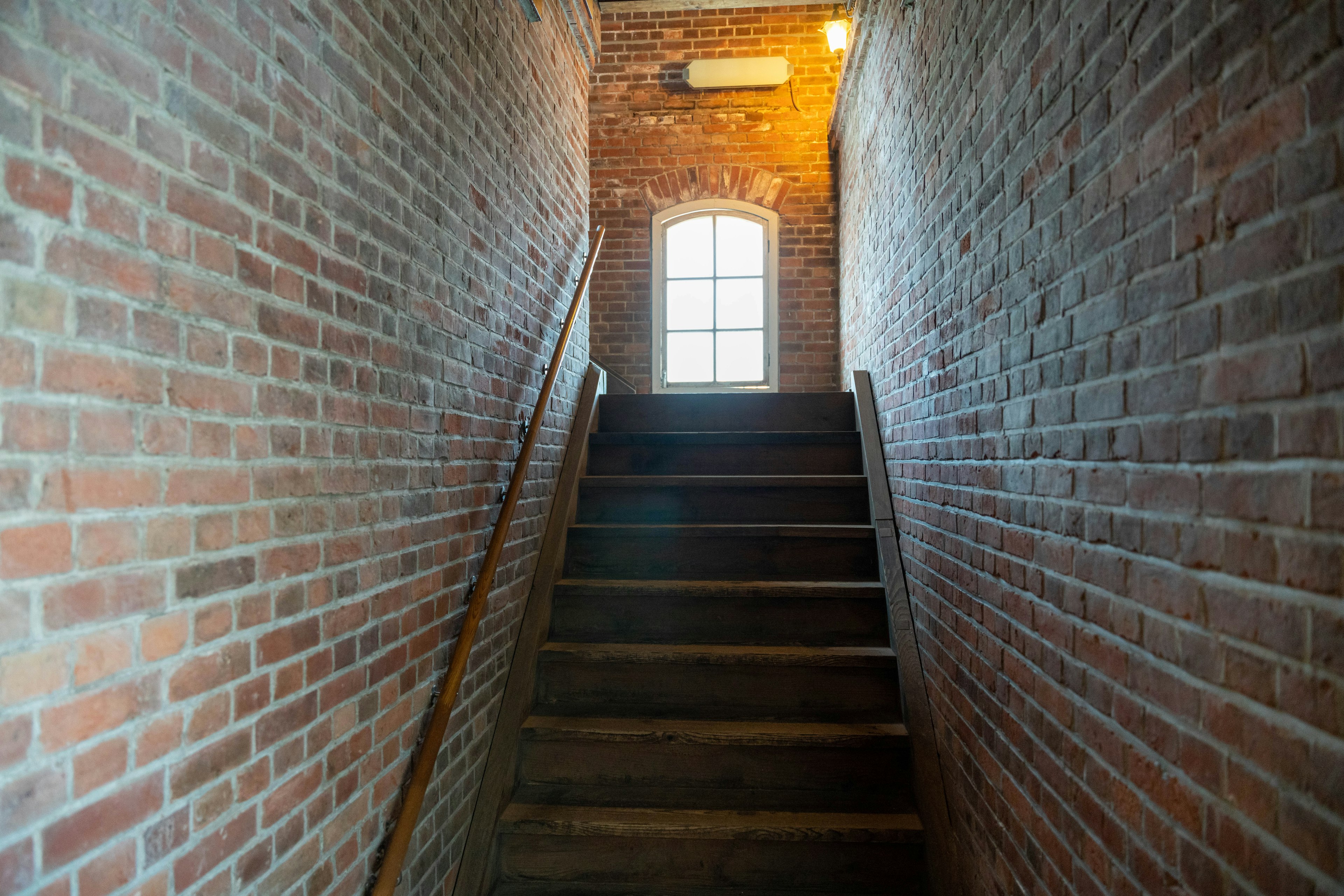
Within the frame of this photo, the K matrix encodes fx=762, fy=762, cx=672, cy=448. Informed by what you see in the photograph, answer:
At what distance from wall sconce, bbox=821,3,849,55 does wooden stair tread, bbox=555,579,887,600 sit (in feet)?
11.6

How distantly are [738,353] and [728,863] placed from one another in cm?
375

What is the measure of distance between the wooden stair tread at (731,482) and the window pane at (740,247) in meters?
2.48

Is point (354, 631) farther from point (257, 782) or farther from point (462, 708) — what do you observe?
point (462, 708)

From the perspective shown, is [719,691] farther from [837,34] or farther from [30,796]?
[837,34]

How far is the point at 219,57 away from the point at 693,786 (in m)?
2.26

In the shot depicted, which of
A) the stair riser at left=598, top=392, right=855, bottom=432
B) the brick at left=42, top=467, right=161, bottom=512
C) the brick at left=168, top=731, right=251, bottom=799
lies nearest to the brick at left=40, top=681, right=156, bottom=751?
the brick at left=168, top=731, right=251, bottom=799

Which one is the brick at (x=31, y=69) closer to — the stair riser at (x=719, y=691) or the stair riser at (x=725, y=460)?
the stair riser at (x=719, y=691)

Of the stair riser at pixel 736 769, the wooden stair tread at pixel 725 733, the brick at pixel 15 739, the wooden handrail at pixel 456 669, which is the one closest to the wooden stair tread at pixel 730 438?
the wooden handrail at pixel 456 669

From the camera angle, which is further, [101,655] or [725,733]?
[725,733]

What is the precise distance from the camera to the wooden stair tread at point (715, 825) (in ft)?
7.34

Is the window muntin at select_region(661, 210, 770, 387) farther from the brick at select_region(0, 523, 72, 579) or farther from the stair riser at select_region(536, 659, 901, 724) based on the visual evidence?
the brick at select_region(0, 523, 72, 579)

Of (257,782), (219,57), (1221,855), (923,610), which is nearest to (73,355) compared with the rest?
(219,57)

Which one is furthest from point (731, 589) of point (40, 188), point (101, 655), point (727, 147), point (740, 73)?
point (740, 73)

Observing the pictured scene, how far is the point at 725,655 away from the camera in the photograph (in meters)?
2.66
